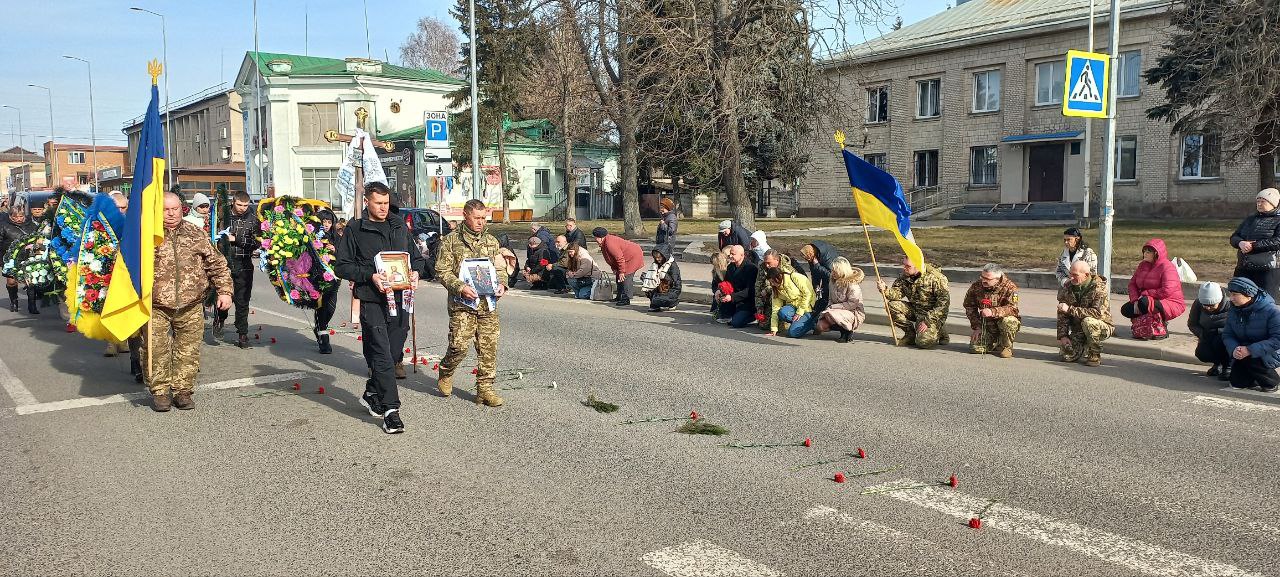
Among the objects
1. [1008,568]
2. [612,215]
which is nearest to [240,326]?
[1008,568]

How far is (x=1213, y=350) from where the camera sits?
9.00m

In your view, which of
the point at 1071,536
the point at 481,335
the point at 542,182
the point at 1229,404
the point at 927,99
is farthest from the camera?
the point at 542,182

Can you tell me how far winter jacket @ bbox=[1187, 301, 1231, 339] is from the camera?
9.05 meters

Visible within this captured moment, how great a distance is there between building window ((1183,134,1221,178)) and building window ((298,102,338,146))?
45090mm

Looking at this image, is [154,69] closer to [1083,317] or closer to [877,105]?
[1083,317]

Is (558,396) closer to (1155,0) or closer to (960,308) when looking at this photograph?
(960,308)

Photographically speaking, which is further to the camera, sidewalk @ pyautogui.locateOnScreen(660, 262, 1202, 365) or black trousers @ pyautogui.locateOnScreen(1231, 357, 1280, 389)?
sidewalk @ pyautogui.locateOnScreen(660, 262, 1202, 365)

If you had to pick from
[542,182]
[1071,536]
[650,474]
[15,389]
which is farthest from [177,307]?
[542,182]

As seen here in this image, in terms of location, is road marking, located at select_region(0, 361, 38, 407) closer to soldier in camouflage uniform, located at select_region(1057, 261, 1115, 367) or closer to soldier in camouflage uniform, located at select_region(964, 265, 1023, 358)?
soldier in camouflage uniform, located at select_region(964, 265, 1023, 358)

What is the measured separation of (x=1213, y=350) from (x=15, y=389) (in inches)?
430

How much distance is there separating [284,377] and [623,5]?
16.0 m

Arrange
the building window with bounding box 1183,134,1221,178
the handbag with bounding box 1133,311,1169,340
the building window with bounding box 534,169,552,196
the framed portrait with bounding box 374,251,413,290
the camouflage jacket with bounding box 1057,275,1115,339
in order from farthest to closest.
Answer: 1. the building window with bounding box 534,169,552,196
2. the building window with bounding box 1183,134,1221,178
3. the handbag with bounding box 1133,311,1169,340
4. the camouflage jacket with bounding box 1057,275,1115,339
5. the framed portrait with bounding box 374,251,413,290

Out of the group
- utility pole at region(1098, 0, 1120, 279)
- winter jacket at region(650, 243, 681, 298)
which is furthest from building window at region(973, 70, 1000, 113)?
winter jacket at region(650, 243, 681, 298)

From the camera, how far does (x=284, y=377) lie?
897 cm
